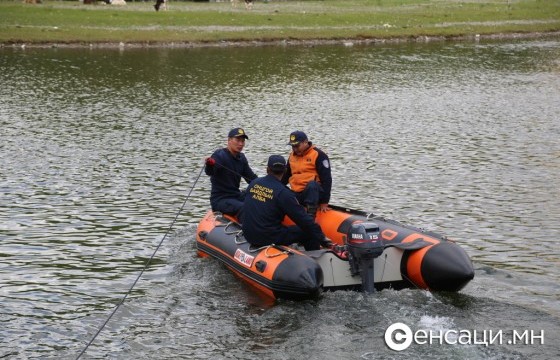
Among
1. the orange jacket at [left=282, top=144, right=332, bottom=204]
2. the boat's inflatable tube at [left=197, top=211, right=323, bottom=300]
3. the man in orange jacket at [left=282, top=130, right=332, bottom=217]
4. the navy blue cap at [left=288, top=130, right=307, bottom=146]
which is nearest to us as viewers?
the boat's inflatable tube at [left=197, top=211, right=323, bottom=300]

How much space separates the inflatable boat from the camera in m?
15.2

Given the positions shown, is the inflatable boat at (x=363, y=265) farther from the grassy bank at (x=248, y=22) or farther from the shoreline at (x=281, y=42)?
the grassy bank at (x=248, y=22)

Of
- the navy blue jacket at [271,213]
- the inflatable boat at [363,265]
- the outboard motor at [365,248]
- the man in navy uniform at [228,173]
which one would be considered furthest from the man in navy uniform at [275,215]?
the man in navy uniform at [228,173]

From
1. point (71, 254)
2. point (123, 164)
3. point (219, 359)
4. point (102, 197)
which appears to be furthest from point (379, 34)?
point (219, 359)

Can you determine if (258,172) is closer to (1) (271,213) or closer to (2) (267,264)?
(1) (271,213)

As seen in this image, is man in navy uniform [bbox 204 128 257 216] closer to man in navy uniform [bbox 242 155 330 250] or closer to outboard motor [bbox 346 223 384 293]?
man in navy uniform [bbox 242 155 330 250]

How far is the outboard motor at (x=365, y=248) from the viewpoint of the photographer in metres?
15.2

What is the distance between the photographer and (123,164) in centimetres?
2703

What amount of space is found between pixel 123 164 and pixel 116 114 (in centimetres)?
844

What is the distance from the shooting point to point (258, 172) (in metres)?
25.8

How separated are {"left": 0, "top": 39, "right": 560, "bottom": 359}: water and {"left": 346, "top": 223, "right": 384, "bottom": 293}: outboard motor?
0.36m

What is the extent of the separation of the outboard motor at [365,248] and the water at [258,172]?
1.19ft

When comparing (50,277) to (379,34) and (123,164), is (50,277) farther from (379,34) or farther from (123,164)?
(379,34)

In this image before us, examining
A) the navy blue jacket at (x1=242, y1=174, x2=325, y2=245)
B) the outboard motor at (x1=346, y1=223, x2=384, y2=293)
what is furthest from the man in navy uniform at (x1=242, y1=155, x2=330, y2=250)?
the outboard motor at (x1=346, y1=223, x2=384, y2=293)
